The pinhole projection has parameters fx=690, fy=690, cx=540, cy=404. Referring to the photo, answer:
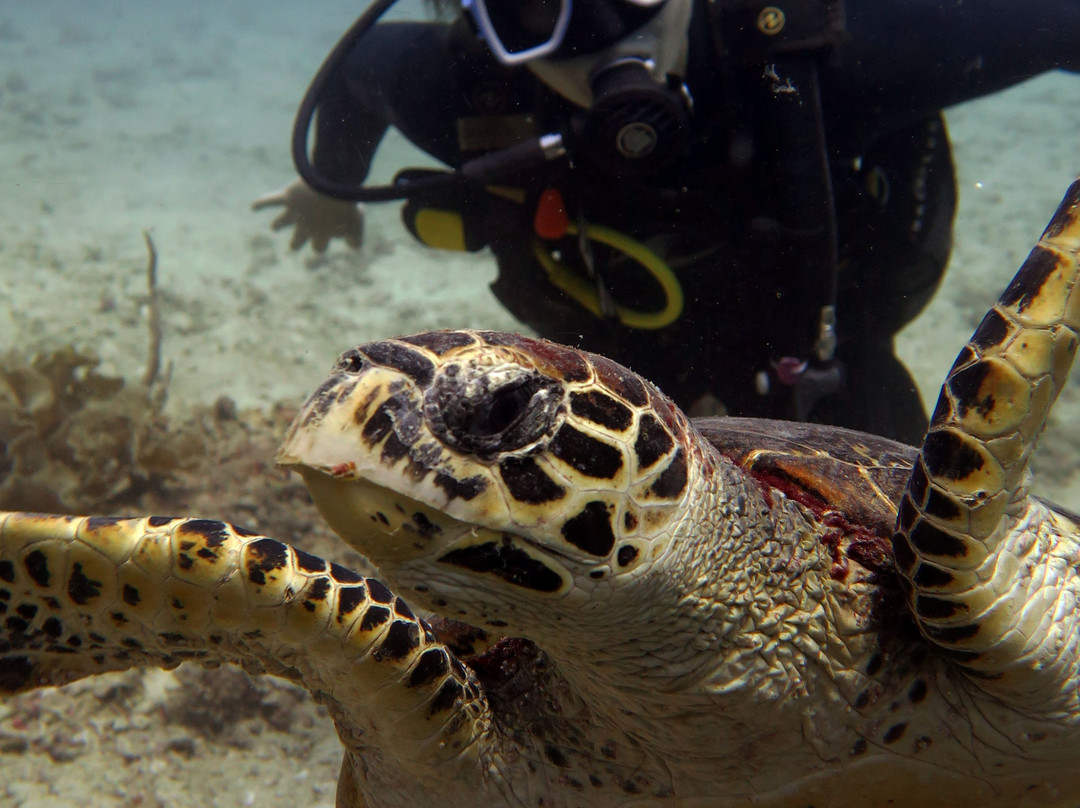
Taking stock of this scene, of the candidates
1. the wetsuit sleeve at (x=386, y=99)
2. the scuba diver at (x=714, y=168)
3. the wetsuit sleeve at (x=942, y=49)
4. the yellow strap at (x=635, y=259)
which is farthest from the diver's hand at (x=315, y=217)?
the wetsuit sleeve at (x=942, y=49)

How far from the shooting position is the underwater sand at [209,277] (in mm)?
2143

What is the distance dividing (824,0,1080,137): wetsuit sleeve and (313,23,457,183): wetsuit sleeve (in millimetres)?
1494

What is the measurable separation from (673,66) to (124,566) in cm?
203

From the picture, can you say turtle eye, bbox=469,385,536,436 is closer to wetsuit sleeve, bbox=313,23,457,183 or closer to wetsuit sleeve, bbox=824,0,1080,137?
wetsuit sleeve, bbox=824,0,1080,137

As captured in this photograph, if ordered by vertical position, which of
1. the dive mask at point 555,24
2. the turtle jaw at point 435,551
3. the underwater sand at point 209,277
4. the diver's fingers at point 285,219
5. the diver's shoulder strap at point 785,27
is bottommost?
the underwater sand at point 209,277

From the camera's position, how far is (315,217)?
4.30m

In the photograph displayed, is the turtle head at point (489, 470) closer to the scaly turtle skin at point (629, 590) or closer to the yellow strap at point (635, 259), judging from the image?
the scaly turtle skin at point (629, 590)

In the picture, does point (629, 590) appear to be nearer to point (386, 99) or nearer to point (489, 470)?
point (489, 470)

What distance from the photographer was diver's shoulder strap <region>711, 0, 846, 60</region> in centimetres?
192

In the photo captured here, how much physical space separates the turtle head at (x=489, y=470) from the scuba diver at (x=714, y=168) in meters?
1.40

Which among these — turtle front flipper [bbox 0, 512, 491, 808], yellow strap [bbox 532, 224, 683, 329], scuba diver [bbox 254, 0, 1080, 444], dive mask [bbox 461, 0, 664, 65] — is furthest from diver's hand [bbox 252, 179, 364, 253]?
turtle front flipper [bbox 0, 512, 491, 808]

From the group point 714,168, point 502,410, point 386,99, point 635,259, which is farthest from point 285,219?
point 502,410

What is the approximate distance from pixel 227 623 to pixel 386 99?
253 cm

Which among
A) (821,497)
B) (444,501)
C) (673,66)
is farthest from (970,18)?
(444,501)
